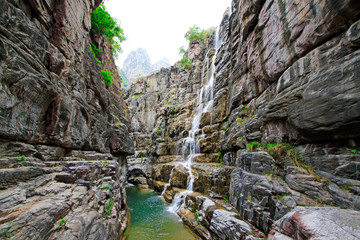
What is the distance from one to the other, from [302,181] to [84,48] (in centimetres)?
1323

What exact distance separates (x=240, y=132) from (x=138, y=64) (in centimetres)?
12417

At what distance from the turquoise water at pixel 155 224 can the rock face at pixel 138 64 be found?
112717mm

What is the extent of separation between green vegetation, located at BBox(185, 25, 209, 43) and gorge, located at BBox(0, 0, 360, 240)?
27056 mm

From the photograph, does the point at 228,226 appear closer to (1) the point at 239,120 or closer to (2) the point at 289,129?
(2) the point at 289,129

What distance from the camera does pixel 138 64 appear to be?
120500 mm

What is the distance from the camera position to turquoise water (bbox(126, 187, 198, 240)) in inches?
354

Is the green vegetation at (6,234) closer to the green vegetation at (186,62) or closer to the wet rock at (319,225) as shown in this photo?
the wet rock at (319,225)

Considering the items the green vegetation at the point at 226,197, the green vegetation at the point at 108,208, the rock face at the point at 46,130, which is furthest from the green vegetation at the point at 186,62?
the green vegetation at the point at 108,208

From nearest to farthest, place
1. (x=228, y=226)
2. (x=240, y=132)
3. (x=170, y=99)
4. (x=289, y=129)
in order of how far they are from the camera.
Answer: (x=289, y=129) → (x=228, y=226) → (x=240, y=132) → (x=170, y=99)

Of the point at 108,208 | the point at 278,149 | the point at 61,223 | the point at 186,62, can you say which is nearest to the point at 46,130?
the point at 61,223

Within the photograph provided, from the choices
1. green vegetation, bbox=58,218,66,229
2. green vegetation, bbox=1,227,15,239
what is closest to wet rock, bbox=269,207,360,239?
green vegetation, bbox=58,218,66,229

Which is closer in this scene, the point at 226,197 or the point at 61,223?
the point at 61,223

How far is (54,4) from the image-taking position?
6977mm

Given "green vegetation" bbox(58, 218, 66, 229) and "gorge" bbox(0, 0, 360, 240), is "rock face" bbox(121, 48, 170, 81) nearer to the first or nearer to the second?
"gorge" bbox(0, 0, 360, 240)
